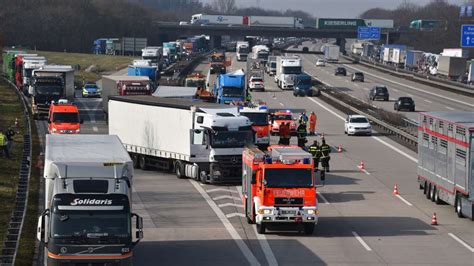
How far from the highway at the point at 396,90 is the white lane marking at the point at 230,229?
36611 mm

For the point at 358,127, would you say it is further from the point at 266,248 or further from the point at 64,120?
the point at 266,248

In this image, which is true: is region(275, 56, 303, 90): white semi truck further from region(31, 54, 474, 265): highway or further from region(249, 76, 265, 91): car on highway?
region(31, 54, 474, 265): highway

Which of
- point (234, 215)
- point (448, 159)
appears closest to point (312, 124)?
point (448, 159)

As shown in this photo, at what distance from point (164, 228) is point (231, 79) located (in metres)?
41.8

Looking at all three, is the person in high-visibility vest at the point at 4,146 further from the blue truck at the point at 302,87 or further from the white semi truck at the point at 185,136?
the blue truck at the point at 302,87

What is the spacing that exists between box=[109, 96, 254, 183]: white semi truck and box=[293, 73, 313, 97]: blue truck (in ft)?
147

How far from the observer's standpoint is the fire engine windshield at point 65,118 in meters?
55.6

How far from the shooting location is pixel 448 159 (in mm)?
33594

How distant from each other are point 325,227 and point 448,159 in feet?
16.6

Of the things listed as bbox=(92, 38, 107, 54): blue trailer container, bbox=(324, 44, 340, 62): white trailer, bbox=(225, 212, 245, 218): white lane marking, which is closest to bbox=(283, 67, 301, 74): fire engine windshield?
bbox=(225, 212, 245, 218): white lane marking

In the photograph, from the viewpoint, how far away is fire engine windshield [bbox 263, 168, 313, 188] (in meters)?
29.1

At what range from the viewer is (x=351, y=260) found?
26.3m

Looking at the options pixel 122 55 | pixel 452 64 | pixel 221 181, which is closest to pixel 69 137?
pixel 221 181

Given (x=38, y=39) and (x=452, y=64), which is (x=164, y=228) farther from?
(x=38, y=39)
